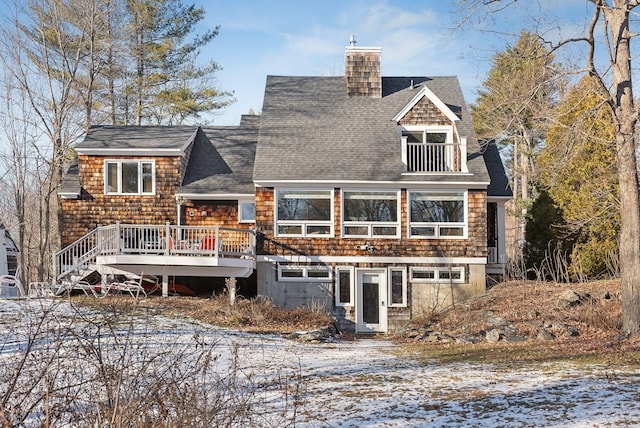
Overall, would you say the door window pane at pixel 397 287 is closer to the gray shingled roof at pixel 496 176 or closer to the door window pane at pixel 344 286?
the door window pane at pixel 344 286

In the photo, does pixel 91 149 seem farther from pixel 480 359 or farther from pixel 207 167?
pixel 480 359

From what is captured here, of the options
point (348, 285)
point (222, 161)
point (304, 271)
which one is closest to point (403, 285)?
point (348, 285)

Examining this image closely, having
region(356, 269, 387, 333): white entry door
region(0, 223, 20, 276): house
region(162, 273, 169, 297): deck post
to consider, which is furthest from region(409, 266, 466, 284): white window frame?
region(0, 223, 20, 276): house

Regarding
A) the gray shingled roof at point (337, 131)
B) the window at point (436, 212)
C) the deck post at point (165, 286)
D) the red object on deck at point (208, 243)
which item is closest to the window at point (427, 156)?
the gray shingled roof at point (337, 131)

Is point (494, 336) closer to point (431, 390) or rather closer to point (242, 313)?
point (431, 390)

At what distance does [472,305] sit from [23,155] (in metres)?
22.1

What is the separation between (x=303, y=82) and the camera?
23938 mm

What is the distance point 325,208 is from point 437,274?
4.13 meters

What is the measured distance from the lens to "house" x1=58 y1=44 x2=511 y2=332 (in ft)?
62.2

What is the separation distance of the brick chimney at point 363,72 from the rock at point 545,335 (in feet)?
38.6

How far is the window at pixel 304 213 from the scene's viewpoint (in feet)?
63.0

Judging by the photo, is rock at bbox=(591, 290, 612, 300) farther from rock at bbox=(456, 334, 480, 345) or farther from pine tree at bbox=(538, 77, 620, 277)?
pine tree at bbox=(538, 77, 620, 277)

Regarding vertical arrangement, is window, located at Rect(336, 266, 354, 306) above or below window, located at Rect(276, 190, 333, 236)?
below

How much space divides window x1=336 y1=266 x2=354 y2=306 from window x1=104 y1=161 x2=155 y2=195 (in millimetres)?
7246
